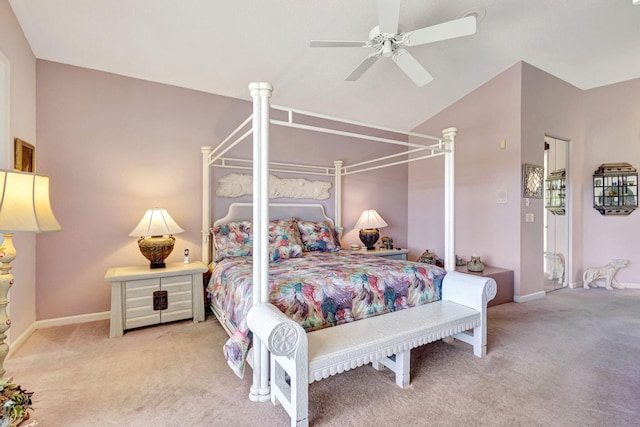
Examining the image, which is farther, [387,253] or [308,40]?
[387,253]

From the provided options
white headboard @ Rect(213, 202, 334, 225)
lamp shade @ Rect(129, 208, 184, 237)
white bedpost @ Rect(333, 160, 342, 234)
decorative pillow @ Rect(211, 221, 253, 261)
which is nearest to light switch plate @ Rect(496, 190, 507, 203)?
white bedpost @ Rect(333, 160, 342, 234)

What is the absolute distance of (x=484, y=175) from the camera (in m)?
4.20

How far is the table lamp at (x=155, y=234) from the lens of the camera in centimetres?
289

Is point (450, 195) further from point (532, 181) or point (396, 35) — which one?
point (532, 181)

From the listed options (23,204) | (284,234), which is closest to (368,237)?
(284,234)

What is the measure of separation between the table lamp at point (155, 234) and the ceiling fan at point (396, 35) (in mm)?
2123

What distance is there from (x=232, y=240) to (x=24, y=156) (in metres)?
1.86

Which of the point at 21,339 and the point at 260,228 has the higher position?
the point at 260,228

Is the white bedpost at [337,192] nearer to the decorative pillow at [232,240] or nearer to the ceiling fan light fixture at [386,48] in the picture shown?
the decorative pillow at [232,240]

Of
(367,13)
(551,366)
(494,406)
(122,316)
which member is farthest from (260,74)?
(551,366)

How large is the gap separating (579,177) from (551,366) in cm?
384

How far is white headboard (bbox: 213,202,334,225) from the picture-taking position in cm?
363

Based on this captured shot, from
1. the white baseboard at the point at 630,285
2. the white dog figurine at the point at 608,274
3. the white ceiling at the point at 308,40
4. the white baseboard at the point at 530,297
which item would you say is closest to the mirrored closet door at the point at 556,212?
the white dog figurine at the point at 608,274

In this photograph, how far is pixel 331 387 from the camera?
6.36ft
